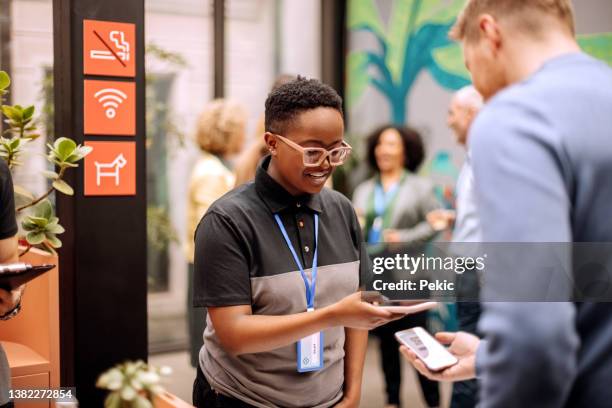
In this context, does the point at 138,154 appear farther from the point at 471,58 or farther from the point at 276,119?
the point at 471,58

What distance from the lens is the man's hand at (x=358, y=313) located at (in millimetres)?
1401

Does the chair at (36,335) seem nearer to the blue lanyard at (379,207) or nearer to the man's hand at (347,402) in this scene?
the man's hand at (347,402)

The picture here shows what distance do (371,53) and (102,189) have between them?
3.45m

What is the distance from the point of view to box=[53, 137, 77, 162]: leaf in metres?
1.99

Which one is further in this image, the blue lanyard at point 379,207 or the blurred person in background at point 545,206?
the blue lanyard at point 379,207

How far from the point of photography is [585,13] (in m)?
4.13

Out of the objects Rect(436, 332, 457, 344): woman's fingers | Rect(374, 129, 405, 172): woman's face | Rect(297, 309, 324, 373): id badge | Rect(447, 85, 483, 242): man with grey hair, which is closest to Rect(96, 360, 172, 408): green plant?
Rect(297, 309, 324, 373): id badge

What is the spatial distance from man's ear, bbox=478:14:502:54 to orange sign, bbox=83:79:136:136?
1.93 metres

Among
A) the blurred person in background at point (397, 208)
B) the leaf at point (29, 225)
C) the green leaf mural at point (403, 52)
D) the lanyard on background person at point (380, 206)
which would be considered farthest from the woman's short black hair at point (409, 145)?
the leaf at point (29, 225)

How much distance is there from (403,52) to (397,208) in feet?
6.29

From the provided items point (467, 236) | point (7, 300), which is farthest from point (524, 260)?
point (467, 236)

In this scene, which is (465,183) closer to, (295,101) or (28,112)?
(295,101)

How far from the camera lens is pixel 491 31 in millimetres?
1075

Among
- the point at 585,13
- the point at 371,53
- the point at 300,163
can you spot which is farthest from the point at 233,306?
the point at 371,53
